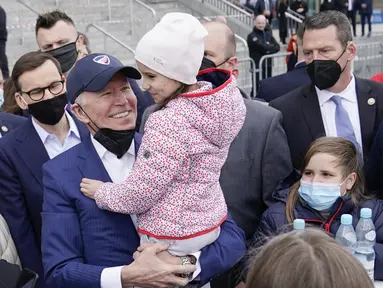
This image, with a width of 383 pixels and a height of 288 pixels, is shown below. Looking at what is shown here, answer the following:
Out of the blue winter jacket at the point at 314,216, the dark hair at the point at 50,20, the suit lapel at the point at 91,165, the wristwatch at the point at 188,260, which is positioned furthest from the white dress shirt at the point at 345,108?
the dark hair at the point at 50,20

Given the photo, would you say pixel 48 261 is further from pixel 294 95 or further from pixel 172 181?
pixel 294 95

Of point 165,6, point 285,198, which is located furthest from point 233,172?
point 165,6

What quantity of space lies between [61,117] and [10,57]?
10110 mm

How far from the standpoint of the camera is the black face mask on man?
2486 mm

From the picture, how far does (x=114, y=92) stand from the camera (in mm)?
2506

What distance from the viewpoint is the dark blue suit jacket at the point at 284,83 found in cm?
487

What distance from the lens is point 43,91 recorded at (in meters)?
3.38

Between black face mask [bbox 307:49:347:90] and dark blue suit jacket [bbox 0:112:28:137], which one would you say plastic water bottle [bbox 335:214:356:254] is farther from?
dark blue suit jacket [bbox 0:112:28:137]

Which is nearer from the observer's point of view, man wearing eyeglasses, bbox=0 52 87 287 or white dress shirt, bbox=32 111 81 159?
man wearing eyeglasses, bbox=0 52 87 287

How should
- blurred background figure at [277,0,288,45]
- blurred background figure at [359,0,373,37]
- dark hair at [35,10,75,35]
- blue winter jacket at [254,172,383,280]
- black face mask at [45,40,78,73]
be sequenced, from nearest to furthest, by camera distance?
blue winter jacket at [254,172,383,280] < black face mask at [45,40,78,73] < dark hair at [35,10,75,35] < blurred background figure at [277,0,288,45] < blurred background figure at [359,0,373,37]

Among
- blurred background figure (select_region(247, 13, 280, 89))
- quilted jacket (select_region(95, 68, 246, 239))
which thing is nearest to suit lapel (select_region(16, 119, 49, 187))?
quilted jacket (select_region(95, 68, 246, 239))

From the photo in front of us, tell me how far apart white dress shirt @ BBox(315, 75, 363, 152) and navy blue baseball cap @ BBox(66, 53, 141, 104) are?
1545mm

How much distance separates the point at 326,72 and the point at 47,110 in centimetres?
163

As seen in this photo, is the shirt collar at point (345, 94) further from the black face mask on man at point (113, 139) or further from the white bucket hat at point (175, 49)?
the black face mask on man at point (113, 139)
